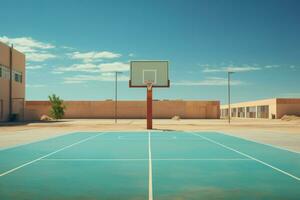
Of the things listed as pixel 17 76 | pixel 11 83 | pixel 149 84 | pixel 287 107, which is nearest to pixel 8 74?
pixel 11 83

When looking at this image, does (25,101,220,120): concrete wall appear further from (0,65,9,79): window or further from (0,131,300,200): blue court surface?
(0,131,300,200): blue court surface

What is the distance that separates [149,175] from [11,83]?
174 feet

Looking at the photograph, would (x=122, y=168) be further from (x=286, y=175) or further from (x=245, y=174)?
(x=286, y=175)

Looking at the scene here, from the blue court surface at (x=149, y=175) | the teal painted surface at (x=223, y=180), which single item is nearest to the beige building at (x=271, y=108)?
the blue court surface at (x=149, y=175)

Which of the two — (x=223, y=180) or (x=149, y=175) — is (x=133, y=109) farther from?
(x=223, y=180)

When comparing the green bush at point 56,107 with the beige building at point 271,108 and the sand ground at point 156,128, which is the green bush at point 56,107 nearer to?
the sand ground at point 156,128

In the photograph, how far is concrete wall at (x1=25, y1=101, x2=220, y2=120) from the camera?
8675 centimetres

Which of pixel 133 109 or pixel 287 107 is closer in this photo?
pixel 287 107

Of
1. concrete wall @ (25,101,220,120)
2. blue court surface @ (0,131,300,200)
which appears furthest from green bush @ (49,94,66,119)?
blue court surface @ (0,131,300,200)

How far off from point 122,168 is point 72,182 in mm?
2933

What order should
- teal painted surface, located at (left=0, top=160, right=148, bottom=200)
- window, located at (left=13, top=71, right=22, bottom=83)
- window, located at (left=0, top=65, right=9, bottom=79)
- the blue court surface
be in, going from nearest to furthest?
teal painted surface, located at (left=0, top=160, right=148, bottom=200) < the blue court surface < window, located at (left=0, top=65, right=9, bottom=79) < window, located at (left=13, top=71, right=22, bottom=83)

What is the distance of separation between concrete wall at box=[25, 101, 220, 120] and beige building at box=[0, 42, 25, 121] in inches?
786

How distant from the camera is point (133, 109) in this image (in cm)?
8731

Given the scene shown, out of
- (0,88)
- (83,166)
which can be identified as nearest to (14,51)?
(0,88)
